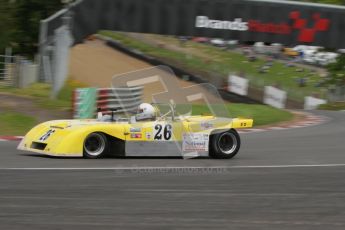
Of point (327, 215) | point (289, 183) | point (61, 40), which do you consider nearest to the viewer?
point (327, 215)

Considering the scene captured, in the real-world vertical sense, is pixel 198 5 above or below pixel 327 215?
above

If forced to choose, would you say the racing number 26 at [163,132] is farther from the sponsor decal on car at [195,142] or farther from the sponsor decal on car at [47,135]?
the sponsor decal on car at [47,135]

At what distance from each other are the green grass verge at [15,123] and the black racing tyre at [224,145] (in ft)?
18.0

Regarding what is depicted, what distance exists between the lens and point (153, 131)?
10766 mm

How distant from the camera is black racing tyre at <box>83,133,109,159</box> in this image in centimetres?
1055

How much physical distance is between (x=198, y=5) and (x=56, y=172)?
19.5 meters


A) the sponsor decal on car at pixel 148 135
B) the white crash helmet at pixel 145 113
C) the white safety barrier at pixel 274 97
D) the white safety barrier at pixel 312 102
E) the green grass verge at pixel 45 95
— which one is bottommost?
the white safety barrier at pixel 312 102

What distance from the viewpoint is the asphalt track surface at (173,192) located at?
6180mm

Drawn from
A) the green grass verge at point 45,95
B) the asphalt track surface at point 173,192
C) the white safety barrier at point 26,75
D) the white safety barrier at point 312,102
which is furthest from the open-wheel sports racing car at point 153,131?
the white safety barrier at point 312,102

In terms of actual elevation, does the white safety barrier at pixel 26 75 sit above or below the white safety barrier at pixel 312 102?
above

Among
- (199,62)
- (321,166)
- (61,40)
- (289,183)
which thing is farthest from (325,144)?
(199,62)

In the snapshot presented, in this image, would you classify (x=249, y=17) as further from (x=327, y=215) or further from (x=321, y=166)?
(x=327, y=215)

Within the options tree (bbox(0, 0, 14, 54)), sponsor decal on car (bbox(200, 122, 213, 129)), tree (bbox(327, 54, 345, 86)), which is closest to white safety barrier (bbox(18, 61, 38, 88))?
tree (bbox(0, 0, 14, 54))

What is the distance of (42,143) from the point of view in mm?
10438
